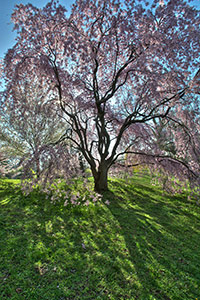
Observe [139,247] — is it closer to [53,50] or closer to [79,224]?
[79,224]

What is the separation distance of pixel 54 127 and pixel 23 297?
9.41 meters

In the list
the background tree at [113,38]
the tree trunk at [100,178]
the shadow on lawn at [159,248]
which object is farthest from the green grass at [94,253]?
the background tree at [113,38]

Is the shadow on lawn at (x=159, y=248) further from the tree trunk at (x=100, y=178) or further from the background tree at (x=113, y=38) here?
the background tree at (x=113, y=38)

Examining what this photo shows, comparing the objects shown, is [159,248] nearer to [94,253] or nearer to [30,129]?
Answer: [94,253]

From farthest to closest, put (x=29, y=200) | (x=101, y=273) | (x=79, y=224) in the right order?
(x=29, y=200) → (x=79, y=224) → (x=101, y=273)

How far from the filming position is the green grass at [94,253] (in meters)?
2.37

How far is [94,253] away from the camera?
10.4ft

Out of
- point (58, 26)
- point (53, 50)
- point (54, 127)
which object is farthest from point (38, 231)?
point (54, 127)

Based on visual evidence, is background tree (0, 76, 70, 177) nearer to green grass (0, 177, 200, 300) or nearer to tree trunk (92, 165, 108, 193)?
tree trunk (92, 165, 108, 193)

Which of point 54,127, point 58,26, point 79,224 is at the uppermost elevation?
point 58,26

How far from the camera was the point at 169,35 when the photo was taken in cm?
520

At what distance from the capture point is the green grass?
2.37 meters

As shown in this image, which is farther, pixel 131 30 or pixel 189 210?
pixel 189 210

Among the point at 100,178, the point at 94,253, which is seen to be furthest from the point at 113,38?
the point at 94,253
